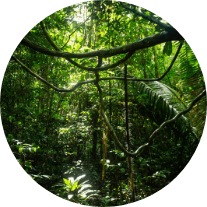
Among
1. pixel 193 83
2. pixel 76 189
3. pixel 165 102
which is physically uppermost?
pixel 193 83

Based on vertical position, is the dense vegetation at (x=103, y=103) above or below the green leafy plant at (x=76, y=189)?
above

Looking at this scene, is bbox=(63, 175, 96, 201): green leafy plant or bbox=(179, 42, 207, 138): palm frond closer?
bbox=(63, 175, 96, 201): green leafy plant

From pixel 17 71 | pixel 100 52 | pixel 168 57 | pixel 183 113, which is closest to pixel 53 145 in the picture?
pixel 17 71

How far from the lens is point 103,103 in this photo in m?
1.74

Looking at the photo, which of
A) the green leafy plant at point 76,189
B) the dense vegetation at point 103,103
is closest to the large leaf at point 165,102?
the dense vegetation at point 103,103

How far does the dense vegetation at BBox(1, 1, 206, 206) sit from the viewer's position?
157cm

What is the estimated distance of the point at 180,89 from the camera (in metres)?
1.69

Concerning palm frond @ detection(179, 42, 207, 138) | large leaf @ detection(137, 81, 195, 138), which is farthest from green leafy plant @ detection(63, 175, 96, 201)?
palm frond @ detection(179, 42, 207, 138)

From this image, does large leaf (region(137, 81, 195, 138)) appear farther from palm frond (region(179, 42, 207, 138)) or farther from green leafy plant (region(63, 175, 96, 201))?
green leafy plant (region(63, 175, 96, 201))

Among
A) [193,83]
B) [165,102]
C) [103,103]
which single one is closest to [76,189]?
[103,103]

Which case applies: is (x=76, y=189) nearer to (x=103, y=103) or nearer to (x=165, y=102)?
(x=103, y=103)

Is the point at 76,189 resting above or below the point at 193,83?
below

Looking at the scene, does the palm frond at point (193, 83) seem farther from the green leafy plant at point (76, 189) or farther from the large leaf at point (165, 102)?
the green leafy plant at point (76, 189)

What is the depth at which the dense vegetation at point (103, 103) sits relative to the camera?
1.57 meters
